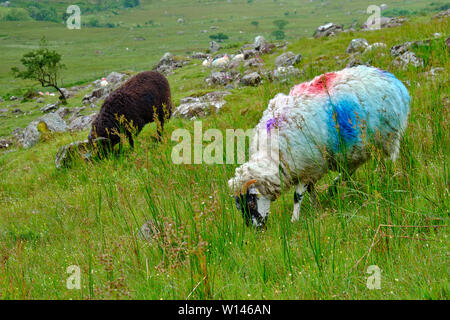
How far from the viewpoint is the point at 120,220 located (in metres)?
5.68

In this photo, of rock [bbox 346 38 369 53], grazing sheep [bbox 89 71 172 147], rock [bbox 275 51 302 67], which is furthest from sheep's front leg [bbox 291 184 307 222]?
rock [bbox 275 51 302 67]

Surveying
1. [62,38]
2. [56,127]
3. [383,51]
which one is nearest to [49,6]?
[62,38]

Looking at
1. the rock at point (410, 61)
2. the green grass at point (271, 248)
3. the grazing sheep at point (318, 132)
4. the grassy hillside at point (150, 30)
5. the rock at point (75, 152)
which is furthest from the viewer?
the grassy hillside at point (150, 30)

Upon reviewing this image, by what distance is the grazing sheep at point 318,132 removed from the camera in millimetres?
4883

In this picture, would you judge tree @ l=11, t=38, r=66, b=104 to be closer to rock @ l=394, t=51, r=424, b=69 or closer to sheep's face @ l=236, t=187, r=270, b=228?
rock @ l=394, t=51, r=424, b=69

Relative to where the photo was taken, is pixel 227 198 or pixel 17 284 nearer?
pixel 17 284

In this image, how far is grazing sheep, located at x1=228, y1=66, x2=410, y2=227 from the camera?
4883 millimetres

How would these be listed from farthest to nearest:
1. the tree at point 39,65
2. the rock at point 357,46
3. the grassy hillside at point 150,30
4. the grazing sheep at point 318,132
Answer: the grassy hillside at point 150,30, the tree at point 39,65, the rock at point 357,46, the grazing sheep at point 318,132

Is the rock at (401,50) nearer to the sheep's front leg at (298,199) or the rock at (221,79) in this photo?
the rock at (221,79)

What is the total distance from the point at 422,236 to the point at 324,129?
73.9 inches

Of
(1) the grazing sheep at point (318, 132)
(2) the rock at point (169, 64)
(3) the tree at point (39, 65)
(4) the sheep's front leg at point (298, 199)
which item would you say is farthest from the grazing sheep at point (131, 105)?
(3) the tree at point (39, 65)

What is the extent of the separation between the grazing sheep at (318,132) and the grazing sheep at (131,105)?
5219 mm

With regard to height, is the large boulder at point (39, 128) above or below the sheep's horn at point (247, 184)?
below

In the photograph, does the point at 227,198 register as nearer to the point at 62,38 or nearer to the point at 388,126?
the point at 388,126
